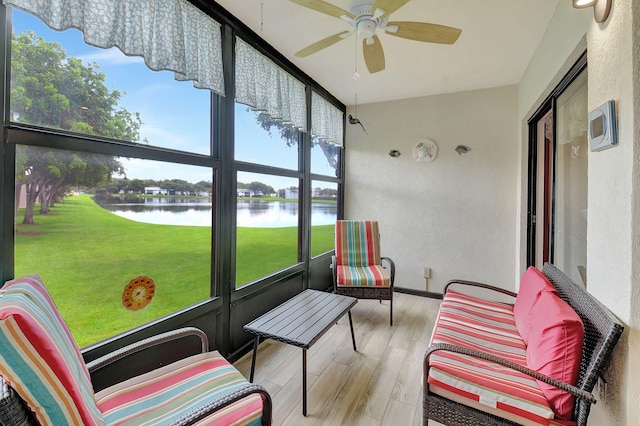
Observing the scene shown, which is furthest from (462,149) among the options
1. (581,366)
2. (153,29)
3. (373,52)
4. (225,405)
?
(225,405)

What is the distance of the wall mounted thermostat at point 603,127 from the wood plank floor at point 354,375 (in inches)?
68.2

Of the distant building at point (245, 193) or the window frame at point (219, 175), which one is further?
the distant building at point (245, 193)

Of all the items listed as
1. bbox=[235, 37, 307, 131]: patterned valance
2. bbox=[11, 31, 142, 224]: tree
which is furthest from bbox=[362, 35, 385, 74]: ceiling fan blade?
bbox=[11, 31, 142, 224]: tree

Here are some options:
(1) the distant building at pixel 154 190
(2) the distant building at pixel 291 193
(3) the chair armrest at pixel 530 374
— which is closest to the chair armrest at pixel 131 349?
(1) the distant building at pixel 154 190

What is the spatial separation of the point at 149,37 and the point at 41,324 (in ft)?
5.08

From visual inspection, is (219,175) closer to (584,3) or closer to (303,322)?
(303,322)

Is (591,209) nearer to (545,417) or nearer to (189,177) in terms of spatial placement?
(545,417)

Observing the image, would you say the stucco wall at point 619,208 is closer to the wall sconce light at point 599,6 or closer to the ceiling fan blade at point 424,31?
the wall sconce light at point 599,6

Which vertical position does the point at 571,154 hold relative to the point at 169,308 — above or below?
above

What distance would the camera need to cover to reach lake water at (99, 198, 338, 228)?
1.79m

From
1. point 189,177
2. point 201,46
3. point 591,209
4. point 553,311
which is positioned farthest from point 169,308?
point 591,209

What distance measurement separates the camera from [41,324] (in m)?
0.88

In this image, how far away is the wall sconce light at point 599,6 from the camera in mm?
1198

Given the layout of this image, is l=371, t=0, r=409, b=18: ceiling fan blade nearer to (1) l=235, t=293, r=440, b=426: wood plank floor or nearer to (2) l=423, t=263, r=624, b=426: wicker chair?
(2) l=423, t=263, r=624, b=426: wicker chair
